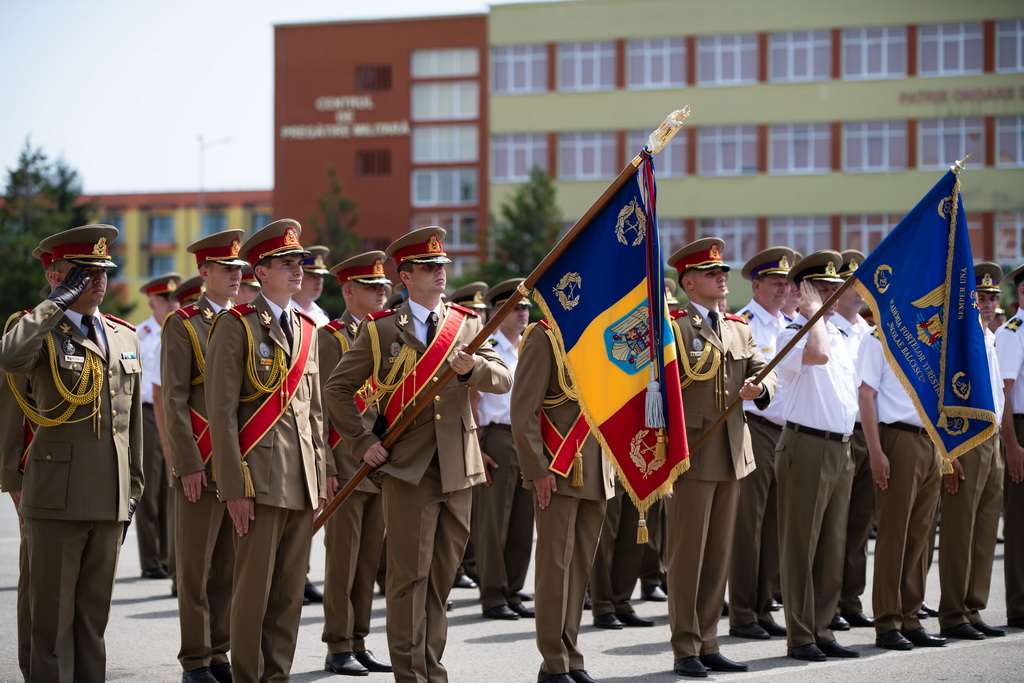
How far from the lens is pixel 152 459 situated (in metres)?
11.9

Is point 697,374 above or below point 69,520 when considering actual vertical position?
above

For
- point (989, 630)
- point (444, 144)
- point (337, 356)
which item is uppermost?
point (444, 144)

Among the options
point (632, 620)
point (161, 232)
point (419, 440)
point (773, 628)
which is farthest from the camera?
point (161, 232)

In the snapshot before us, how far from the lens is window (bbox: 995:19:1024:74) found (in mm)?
50938

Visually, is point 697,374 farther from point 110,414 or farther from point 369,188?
point 369,188

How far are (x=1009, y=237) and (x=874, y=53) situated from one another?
31.2 ft

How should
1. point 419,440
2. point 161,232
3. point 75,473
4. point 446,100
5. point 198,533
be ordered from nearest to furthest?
point 75,473 < point 419,440 < point 198,533 < point 446,100 < point 161,232

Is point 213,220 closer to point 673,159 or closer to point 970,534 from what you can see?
point 673,159

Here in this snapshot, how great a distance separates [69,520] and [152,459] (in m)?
5.46

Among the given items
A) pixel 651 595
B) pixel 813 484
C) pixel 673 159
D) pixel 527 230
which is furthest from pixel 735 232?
pixel 813 484

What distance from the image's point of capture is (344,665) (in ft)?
25.8

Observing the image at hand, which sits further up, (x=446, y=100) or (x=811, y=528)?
(x=446, y=100)

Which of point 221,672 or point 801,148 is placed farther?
point 801,148

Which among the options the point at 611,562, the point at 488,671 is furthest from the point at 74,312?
the point at 611,562
